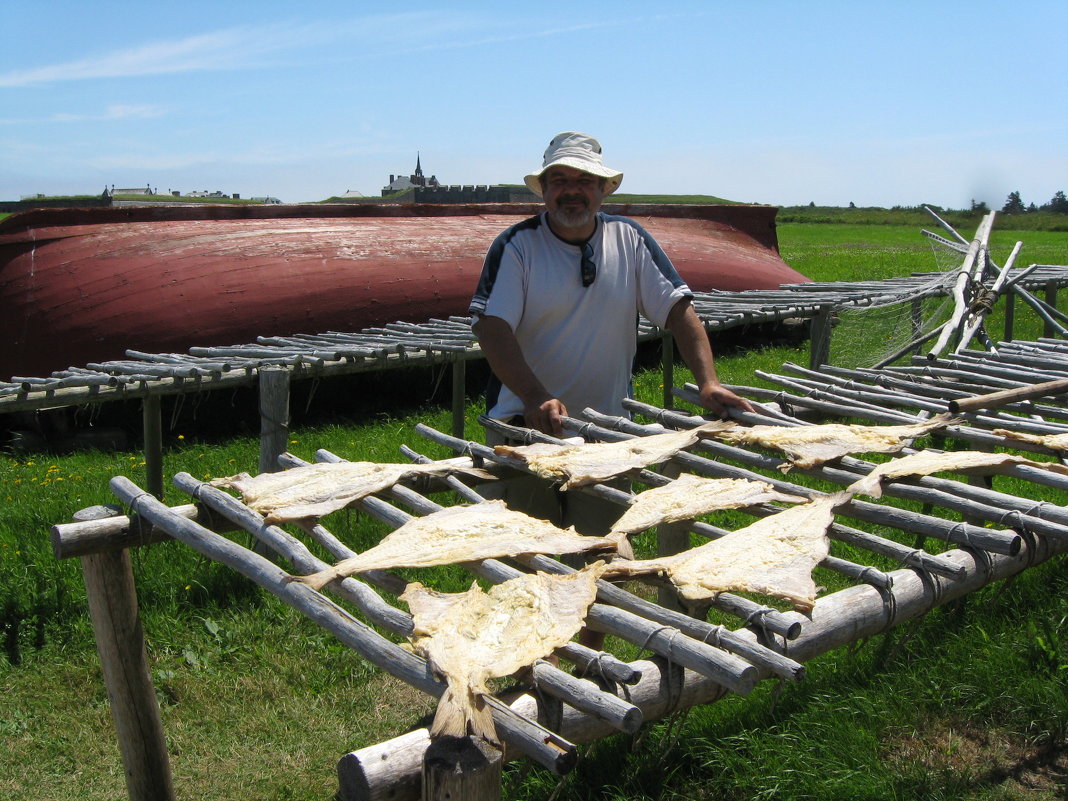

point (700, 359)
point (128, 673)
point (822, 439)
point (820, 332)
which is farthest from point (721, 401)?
point (820, 332)

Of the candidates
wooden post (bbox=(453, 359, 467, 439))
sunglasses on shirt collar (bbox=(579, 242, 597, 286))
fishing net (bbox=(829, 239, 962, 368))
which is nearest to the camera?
sunglasses on shirt collar (bbox=(579, 242, 597, 286))

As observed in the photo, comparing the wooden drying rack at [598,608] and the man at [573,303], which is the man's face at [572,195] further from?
Result: the wooden drying rack at [598,608]

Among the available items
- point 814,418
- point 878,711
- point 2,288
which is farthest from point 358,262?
point 878,711

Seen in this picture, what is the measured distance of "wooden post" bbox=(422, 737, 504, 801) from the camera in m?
1.57

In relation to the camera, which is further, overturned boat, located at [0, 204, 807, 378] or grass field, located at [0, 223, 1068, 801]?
overturned boat, located at [0, 204, 807, 378]

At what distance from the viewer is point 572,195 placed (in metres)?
3.88

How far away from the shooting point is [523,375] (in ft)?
12.3

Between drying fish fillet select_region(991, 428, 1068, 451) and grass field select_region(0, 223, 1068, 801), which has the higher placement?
drying fish fillet select_region(991, 428, 1068, 451)

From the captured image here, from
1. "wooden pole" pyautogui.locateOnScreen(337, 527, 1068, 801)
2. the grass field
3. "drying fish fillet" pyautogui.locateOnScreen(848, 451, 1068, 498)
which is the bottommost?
the grass field

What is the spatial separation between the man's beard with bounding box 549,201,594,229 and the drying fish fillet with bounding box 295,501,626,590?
1576mm

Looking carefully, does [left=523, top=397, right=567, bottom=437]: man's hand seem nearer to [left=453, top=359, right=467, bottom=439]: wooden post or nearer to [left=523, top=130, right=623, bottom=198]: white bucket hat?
[left=523, top=130, right=623, bottom=198]: white bucket hat

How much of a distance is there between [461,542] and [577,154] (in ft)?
6.39

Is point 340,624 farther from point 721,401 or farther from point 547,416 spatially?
point 721,401

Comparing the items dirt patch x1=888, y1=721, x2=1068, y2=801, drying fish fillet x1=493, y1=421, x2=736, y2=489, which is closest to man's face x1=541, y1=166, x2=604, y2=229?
drying fish fillet x1=493, y1=421, x2=736, y2=489
